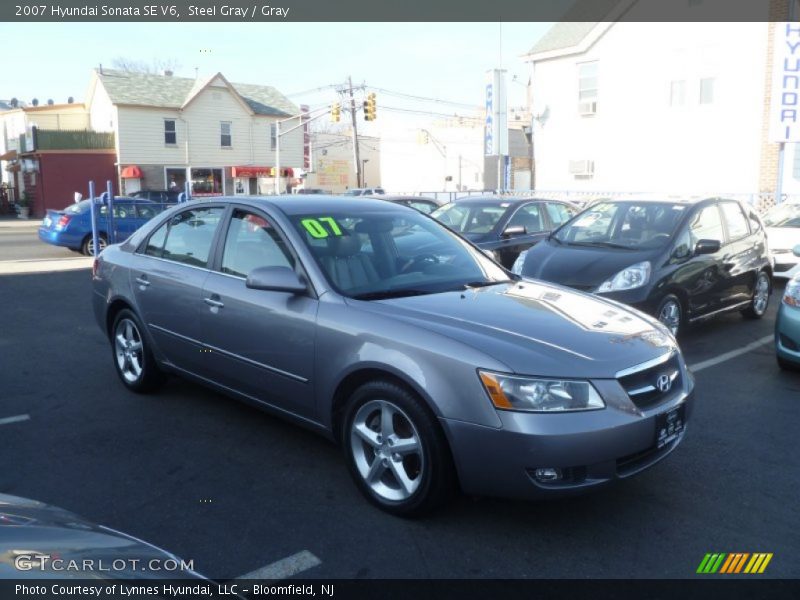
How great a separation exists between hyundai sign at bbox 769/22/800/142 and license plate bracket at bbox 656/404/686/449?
50.8ft

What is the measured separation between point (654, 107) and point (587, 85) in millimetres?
2560

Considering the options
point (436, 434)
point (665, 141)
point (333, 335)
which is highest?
point (665, 141)

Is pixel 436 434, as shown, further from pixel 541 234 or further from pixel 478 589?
pixel 541 234

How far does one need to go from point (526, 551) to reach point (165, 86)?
43.1 m

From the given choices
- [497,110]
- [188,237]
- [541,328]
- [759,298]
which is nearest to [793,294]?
[759,298]

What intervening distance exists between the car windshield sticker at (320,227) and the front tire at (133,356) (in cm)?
186

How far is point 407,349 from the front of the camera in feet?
11.8

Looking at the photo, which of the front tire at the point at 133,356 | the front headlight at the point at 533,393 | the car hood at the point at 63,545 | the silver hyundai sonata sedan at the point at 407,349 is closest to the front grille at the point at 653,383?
the silver hyundai sonata sedan at the point at 407,349

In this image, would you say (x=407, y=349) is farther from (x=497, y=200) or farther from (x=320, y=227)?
(x=497, y=200)

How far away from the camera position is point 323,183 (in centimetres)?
6594

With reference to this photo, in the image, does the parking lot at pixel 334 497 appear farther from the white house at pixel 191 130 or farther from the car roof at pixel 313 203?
the white house at pixel 191 130

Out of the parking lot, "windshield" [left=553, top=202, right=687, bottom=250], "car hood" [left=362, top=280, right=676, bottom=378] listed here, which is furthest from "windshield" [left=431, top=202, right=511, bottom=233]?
"car hood" [left=362, top=280, right=676, bottom=378]

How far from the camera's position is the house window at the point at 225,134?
4244cm
